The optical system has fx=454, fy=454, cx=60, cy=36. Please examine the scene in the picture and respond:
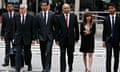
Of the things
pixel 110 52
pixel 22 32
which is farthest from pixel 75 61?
pixel 110 52

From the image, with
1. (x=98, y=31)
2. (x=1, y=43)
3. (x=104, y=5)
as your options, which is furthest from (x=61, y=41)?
(x=104, y=5)

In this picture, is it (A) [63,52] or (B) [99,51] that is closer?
(A) [63,52]

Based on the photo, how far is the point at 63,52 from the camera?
1205 cm

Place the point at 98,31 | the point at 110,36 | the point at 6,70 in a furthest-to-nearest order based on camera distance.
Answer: the point at 98,31 → the point at 6,70 → the point at 110,36

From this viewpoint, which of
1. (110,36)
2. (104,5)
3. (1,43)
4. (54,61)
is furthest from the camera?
(104,5)

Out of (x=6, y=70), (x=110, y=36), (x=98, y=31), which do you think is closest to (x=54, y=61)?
(x=6, y=70)

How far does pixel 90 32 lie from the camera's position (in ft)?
40.5

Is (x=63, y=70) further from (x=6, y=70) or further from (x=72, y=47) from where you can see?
(x=6, y=70)

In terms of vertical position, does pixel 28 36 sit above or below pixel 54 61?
above

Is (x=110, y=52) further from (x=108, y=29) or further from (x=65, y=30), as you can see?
(x=65, y=30)

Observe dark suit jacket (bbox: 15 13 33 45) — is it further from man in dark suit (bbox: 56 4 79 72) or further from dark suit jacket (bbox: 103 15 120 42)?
dark suit jacket (bbox: 103 15 120 42)

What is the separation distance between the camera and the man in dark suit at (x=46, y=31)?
39.4 ft

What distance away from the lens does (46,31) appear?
39.4 ft

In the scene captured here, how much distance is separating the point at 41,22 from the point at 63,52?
38.9 inches
